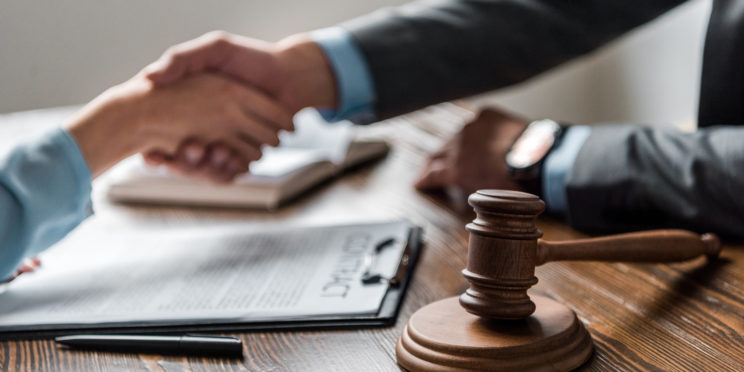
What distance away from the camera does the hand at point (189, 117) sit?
1.21 metres

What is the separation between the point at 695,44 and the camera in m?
2.71

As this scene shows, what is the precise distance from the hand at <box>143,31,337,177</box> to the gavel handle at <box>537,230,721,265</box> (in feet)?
2.56

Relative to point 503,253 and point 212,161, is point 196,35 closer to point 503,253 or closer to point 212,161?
point 212,161

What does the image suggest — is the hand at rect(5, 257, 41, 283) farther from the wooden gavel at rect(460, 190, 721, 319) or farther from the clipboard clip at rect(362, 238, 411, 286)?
the wooden gavel at rect(460, 190, 721, 319)

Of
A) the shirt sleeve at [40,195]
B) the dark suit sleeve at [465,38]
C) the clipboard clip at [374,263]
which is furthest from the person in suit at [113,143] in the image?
the clipboard clip at [374,263]

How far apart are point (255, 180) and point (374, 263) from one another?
1.74 feet

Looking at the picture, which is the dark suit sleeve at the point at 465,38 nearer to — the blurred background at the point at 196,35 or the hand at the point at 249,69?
the hand at the point at 249,69

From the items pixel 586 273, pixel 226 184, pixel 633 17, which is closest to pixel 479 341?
pixel 586 273

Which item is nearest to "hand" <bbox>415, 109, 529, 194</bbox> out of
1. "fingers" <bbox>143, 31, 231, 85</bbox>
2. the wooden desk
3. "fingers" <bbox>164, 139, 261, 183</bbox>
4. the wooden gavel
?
the wooden desk

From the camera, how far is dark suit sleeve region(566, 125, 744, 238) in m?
0.90

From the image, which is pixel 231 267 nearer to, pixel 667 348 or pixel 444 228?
pixel 444 228

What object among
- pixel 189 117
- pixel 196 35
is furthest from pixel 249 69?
pixel 196 35

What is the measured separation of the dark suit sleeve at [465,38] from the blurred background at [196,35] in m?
1.48

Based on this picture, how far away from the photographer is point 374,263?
0.89 meters
